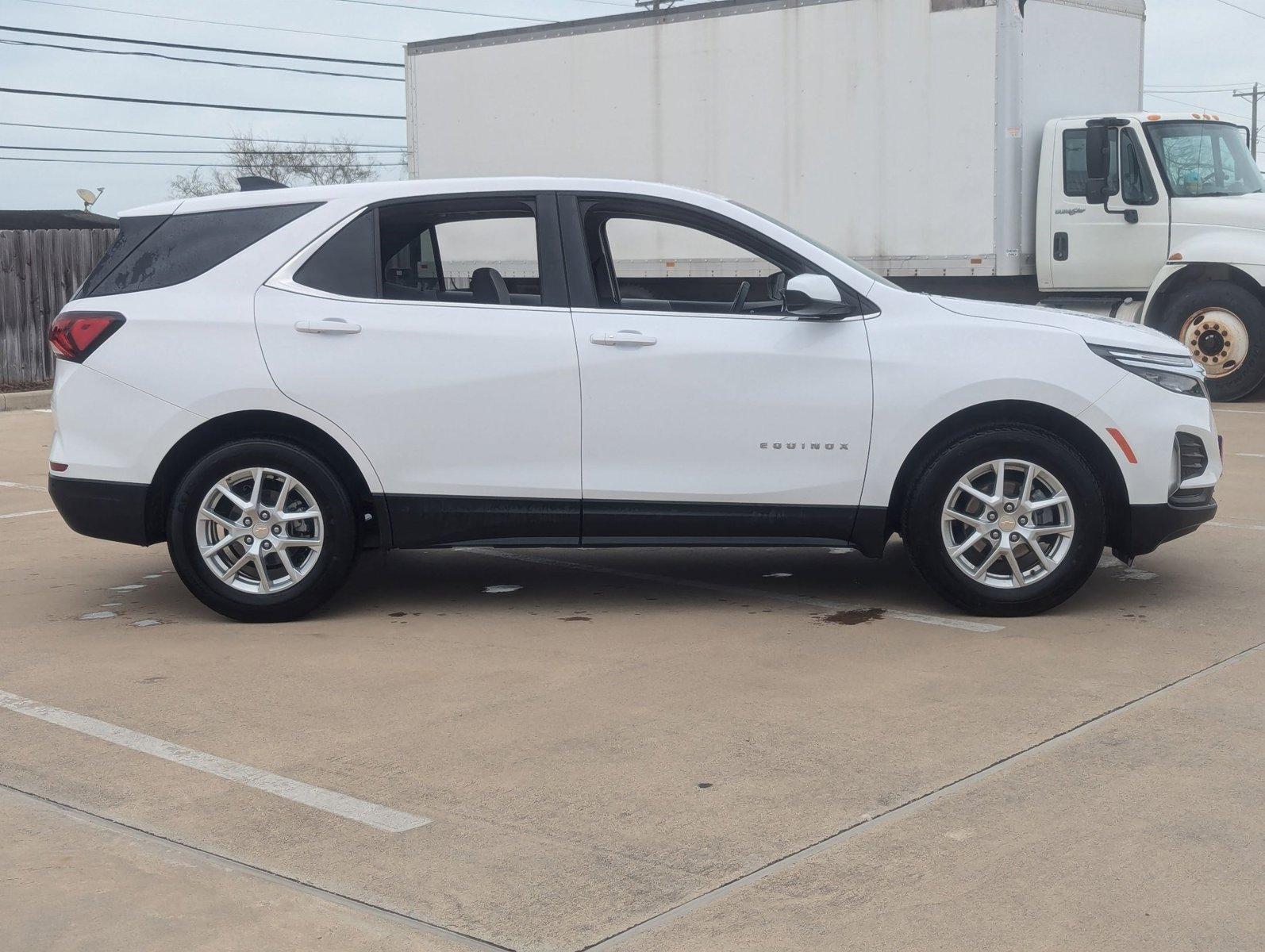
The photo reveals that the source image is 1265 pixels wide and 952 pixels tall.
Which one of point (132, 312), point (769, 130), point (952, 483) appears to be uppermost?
point (769, 130)

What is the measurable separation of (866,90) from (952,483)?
932cm

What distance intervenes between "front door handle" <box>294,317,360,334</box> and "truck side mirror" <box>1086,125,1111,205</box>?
381 inches

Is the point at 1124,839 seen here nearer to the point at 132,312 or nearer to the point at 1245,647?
the point at 1245,647

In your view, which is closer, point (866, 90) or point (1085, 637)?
point (1085, 637)

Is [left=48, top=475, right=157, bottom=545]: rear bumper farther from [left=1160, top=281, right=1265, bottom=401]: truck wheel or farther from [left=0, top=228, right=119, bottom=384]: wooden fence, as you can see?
[left=0, top=228, right=119, bottom=384]: wooden fence

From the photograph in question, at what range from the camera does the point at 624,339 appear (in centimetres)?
600

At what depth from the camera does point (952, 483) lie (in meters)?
5.95

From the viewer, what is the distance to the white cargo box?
13961 mm

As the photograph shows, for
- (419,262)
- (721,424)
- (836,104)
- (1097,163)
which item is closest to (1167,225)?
(1097,163)

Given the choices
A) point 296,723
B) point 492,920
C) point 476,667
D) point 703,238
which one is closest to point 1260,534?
point 476,667

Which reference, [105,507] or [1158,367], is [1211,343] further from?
[105,507]

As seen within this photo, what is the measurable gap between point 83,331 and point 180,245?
1.74 ft

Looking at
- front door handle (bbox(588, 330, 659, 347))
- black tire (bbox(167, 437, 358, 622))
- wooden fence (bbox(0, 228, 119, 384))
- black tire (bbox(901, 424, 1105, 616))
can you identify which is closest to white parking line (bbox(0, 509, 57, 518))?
black tire (bbox(167, 437, 358, 622))

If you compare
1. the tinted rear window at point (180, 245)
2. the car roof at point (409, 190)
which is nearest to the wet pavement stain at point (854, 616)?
the car roof at point (409, 190)
